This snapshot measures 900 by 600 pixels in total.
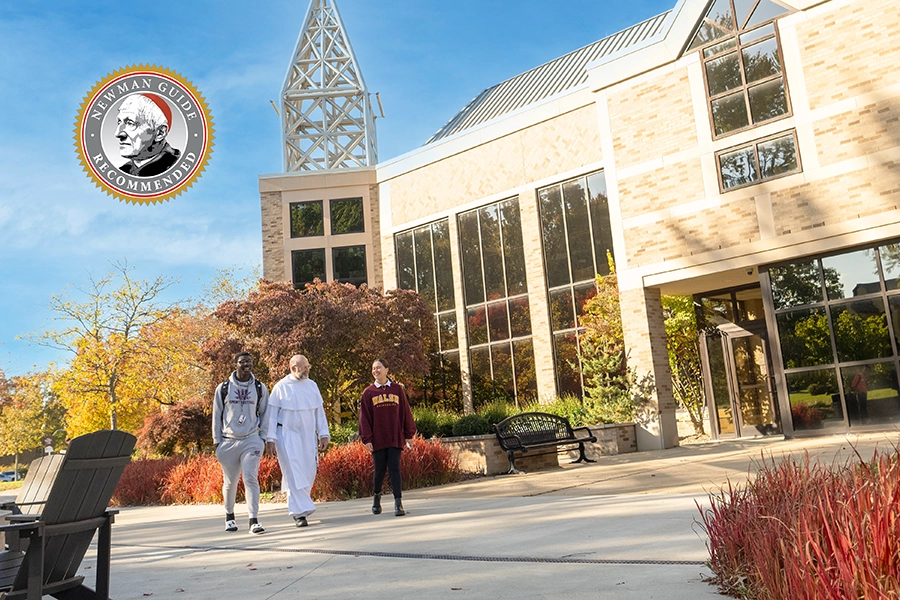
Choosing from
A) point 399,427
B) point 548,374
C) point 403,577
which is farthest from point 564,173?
point 403,577

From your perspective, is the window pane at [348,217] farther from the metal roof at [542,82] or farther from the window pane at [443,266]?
the metal roof at [542,82]

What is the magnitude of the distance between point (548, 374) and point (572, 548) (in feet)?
57.8

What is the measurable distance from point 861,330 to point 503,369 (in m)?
11.2

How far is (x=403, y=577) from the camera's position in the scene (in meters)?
4.92

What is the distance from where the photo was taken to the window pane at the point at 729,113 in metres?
17.0

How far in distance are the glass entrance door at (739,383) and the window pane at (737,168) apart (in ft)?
13.5

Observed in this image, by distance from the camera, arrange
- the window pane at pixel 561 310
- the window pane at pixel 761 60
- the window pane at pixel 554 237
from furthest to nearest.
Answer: the window pane at pixel 554 237 < the window pane at pixel 561 310 < the window pane at pixel 761 60

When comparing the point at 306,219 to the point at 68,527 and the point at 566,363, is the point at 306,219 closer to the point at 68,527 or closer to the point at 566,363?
the point at 566,363

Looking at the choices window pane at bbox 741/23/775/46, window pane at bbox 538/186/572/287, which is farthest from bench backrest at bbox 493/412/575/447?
window pane at bbox 741/23/775/46

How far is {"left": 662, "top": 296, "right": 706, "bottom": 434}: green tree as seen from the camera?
2091 centimetres

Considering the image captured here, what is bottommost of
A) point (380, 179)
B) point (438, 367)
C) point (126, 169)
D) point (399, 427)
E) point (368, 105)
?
point (399, 427)

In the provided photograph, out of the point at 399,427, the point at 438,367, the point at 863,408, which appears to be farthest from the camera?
the point at 438,367

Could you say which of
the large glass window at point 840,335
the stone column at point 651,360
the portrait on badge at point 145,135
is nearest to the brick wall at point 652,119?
the stone column at point 651,360

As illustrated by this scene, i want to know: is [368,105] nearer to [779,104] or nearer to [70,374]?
[70,374]
